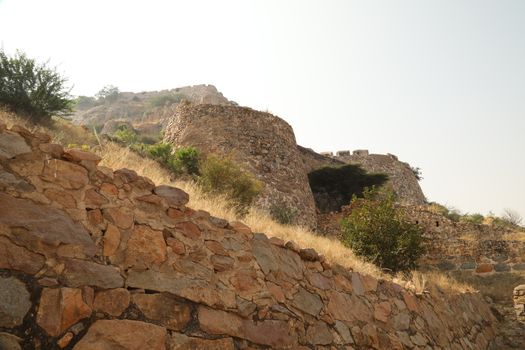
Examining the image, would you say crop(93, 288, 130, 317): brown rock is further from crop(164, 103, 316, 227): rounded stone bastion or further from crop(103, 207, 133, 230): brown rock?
crop(164, 103, 316, 227): rounded stone bastion

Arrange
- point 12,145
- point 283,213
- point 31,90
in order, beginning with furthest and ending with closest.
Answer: point 283,213, point 31,90, point 12,145

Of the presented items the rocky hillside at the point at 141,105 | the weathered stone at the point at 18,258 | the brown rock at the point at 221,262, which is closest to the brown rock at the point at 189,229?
the brown rock at the point at 221,262

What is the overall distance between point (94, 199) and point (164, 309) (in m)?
0.97

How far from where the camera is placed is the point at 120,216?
348 cm

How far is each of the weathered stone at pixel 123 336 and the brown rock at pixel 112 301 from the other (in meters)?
0.09

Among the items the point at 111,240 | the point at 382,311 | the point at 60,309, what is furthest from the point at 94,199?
the point at 382,311

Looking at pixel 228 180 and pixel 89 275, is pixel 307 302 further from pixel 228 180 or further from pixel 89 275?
pixel 228 180

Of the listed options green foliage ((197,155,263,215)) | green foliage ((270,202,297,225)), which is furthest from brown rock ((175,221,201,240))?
green foliage ((270,202,297,225))

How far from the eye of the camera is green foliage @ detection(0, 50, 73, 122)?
26.6ft

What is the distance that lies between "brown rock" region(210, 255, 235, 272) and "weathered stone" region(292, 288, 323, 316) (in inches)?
37.8

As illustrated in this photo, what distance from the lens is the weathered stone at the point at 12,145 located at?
3.02 m

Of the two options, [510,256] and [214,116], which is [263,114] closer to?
[214,116]

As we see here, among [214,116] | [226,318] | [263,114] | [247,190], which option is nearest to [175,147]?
[214,116]

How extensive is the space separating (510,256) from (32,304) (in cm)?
1135
